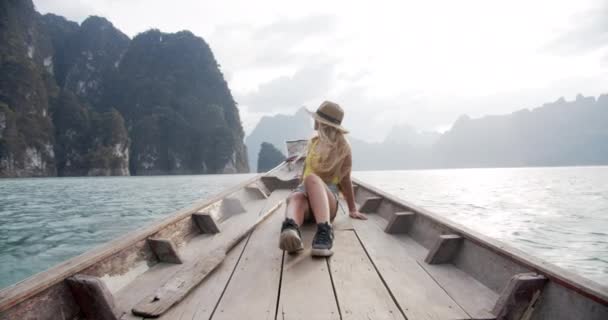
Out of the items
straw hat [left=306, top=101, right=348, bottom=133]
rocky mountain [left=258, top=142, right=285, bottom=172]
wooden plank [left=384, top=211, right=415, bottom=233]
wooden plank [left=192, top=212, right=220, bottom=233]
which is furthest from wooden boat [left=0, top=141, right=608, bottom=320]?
rocky mountain [left=258, top=142, right=285, bottom=172]

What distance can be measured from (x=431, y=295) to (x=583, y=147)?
19209 centimetres

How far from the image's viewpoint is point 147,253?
220 cm

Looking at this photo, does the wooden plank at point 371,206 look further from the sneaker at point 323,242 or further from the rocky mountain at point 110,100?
the rocky mountain at point 110,100

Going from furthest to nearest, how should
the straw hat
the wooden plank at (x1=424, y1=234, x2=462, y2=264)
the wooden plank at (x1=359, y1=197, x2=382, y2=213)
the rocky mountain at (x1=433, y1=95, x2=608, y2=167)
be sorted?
the rocky mountain at (x1=433, y1=95, x2=608, y2=167) < the wooden plank at (x1=359, y1=197, x2=382, y2=213) < the straw hat < the wooden plank at (x1=424, y1=234, x2=462, y2=264)

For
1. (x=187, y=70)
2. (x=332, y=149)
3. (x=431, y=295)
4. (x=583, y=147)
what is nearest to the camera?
(x=431, y=295)

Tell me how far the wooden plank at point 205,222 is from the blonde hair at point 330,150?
107 cm

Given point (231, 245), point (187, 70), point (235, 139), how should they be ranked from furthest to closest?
point (187, 70)
point (235, 139)
point (231, 245)

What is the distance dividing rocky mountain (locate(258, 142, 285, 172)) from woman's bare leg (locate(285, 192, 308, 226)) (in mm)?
96362

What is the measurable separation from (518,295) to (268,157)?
3917 inches

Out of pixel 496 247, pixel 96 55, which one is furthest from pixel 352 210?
pixel 96 55

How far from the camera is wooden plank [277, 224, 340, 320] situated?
58.7 inches

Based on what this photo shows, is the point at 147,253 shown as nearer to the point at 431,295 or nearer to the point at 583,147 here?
the point at 431,295

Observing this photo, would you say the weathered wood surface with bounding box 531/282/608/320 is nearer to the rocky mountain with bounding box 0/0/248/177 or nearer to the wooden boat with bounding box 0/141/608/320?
the wooden boat with bounding box 0/141/608/320

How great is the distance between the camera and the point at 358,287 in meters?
1.76
